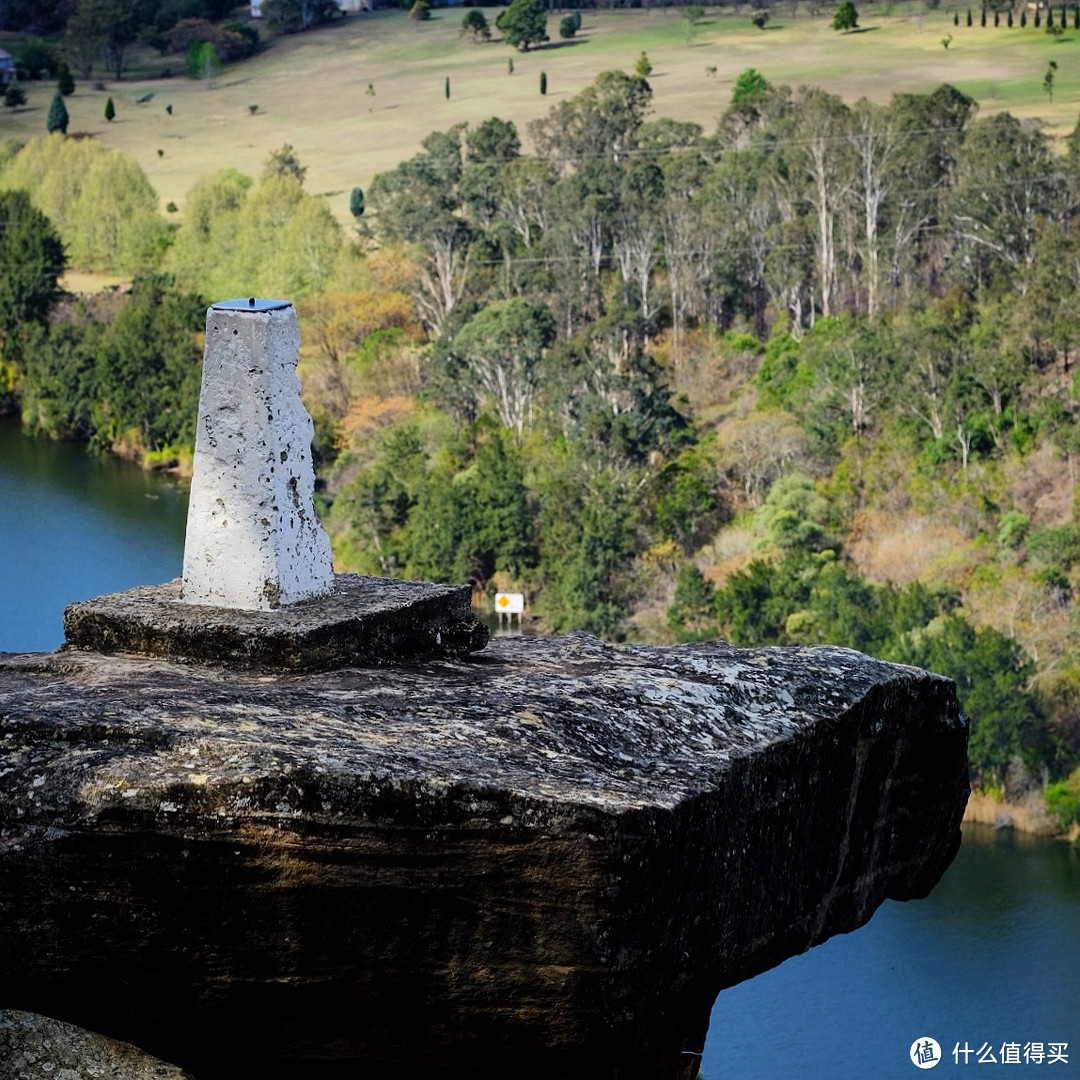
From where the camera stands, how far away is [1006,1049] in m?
39.3

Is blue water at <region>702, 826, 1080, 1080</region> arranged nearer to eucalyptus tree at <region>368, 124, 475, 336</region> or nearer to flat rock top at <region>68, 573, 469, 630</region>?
flat rock top at <region>68, 573, 469, 630</region>

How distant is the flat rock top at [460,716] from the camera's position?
10.0 m

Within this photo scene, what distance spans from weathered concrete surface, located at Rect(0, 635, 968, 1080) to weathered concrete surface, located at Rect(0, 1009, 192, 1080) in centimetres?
15

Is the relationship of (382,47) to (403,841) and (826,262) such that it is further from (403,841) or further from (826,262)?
(403,841)

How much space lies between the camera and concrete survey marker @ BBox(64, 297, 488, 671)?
12.4m

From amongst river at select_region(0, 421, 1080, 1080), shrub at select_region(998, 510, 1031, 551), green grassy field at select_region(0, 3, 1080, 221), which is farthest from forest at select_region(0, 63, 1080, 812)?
river at select_region(0, 421, 1080, 1080)

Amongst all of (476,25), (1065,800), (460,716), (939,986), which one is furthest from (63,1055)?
(476,25)

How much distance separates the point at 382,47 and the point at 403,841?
342ft

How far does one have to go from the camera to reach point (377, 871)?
32.7ft

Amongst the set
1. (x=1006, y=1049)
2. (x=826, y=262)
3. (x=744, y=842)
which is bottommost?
(x=1006, y=1049)

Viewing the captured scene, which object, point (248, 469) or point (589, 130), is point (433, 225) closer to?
point (589, 130)

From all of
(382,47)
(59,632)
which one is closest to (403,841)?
(59,632)

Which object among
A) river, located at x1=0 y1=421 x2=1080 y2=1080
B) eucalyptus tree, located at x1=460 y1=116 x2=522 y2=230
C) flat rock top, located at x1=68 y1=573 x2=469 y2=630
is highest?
flat rock top, located at x1=68 y1=573 x2=469 y2=630

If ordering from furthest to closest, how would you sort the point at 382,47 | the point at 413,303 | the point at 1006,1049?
the point at 382,47 < the point at 413,303 < the point at 1006,1049
